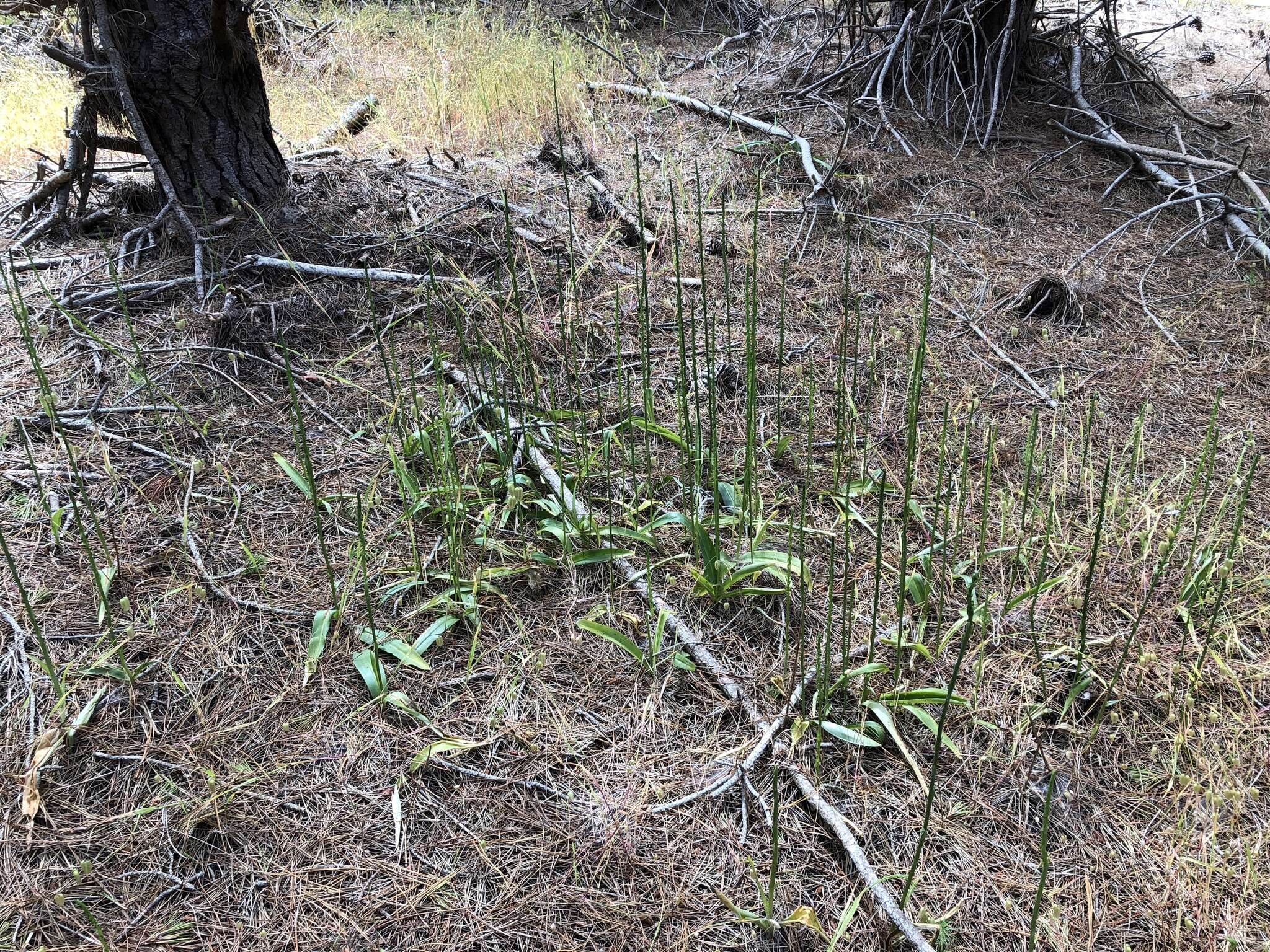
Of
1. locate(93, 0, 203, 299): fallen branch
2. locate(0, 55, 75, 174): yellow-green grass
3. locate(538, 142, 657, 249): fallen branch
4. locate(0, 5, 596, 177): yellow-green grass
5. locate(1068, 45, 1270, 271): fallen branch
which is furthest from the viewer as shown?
locate(0, 5, 596, 177): yellow-green grass

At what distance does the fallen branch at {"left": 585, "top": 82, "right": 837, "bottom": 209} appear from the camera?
379 cm

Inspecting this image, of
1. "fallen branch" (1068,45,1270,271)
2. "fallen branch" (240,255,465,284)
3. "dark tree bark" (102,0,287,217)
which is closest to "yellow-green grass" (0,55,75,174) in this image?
"dark tree bark" (102,0,287,217)

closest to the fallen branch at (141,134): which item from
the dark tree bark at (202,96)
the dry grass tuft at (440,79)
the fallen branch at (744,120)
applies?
the dark tree bark at (202,96)

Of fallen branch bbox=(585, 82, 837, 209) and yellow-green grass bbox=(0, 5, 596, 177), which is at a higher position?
yellow-green grass bbox=(0, 5, 596, 177)

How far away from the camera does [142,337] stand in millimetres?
2766

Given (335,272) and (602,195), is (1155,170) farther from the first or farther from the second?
(335,272)

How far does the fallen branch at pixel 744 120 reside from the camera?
3795mm

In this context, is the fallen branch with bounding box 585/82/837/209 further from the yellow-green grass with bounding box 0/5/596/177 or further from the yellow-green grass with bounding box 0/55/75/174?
the yellow-green grass with bounding box 0/55/75/174

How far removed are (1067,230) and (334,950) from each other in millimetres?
3718

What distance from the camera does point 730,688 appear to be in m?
1.80

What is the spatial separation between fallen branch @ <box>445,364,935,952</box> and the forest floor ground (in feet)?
0.09

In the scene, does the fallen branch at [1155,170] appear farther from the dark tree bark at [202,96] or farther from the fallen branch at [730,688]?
the dark tree bark at [202,96]

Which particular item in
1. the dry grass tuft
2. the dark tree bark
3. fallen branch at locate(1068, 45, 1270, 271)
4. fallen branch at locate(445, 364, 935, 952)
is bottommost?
fallen branch at locate(445, 364, 935, 952)

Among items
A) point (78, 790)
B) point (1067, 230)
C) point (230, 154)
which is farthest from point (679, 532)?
point (1067, 230)
